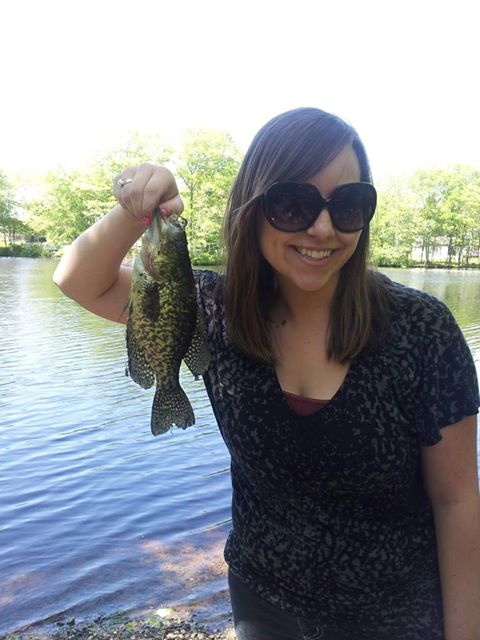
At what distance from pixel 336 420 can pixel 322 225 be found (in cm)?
58

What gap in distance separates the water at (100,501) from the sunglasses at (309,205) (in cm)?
406

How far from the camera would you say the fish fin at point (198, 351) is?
1.99 meters

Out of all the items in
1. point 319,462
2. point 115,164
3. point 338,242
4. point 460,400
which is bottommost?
point 319,462

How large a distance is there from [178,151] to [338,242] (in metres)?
49.0

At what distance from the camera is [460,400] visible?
1809 millimetres

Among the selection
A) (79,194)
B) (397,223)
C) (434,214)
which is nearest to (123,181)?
(79,194)

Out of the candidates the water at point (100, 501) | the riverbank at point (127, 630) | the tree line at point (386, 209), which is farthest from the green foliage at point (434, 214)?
the riverbank at point (127, 630)

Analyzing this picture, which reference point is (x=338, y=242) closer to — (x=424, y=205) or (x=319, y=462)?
(x=319, y=462)

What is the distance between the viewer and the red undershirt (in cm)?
183

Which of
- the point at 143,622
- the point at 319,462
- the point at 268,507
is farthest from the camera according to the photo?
the point at 143,622

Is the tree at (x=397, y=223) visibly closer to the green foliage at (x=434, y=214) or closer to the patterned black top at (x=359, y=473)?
the green foliage at (x=434, y=214)

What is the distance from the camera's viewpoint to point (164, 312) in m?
1.96

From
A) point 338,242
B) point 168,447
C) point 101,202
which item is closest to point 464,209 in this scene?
point 101,202

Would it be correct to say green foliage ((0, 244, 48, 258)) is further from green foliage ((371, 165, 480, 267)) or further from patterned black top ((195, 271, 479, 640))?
patterned black top ((195, 271, 479, 640))
